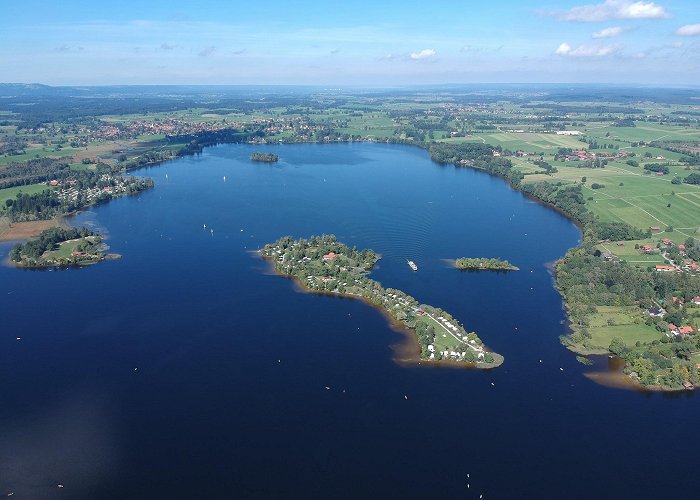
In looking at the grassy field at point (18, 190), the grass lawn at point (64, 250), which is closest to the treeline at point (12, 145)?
the grassy field at point (18, 190)

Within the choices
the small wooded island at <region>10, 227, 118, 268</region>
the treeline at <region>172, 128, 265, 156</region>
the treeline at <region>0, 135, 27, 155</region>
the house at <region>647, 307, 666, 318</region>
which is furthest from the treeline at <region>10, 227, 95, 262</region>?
the treeline at <region>0, 135, 27, 155</region>

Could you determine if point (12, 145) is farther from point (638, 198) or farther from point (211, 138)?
point (638, 198)

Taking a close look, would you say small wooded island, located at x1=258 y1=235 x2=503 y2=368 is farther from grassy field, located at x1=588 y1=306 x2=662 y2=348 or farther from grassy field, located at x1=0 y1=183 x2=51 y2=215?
grassy field, located at x1=0 y1=183 x2=51 y2=215

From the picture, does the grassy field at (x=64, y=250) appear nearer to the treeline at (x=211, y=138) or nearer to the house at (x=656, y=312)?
the house at (x=656, y=312)

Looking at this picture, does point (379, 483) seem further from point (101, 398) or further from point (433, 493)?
point (101, 398)

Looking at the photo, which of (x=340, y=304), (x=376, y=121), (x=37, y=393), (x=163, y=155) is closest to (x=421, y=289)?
(x=340, y=304)

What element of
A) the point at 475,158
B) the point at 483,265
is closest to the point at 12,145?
the point at 475,158
